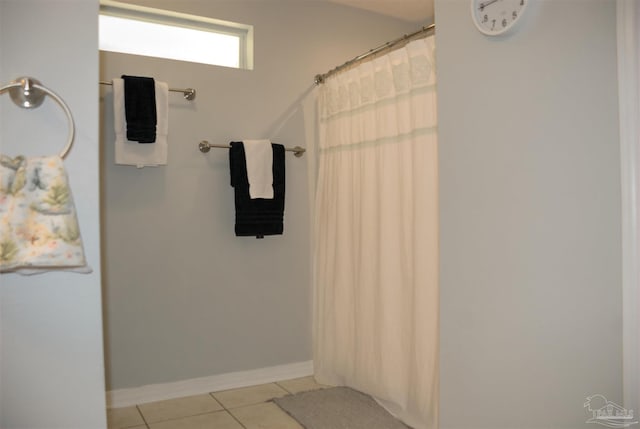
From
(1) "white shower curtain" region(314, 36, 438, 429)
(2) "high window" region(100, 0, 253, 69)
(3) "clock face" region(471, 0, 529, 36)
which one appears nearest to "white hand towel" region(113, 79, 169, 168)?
(2) "high window" region(100, 0, 253, 69)

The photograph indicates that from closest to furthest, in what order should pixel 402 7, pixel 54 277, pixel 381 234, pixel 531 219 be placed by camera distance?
pixel 54 277, pixel 531 219, pixel 381 234, pixel 402 7

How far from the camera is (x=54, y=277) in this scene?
1124 mm

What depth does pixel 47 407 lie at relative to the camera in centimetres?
111

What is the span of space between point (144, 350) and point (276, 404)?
819 mm

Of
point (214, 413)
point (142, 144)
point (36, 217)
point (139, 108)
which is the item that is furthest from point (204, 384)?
point (36, 217)

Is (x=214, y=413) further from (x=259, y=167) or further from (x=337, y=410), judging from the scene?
(x=259, y=167)

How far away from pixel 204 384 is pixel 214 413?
33 centimetres

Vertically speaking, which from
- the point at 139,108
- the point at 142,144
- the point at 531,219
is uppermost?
the point at 139,108

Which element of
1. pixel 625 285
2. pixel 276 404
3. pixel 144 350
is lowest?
pixel 276 404

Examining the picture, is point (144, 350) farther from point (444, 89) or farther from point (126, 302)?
point (444, 89)

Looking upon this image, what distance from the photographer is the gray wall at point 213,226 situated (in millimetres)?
2684

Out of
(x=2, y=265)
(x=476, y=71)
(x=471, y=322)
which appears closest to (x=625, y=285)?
(x=471, y=322)

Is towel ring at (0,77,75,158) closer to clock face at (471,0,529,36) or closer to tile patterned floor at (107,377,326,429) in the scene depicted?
clock face at (471,0,529,36)
